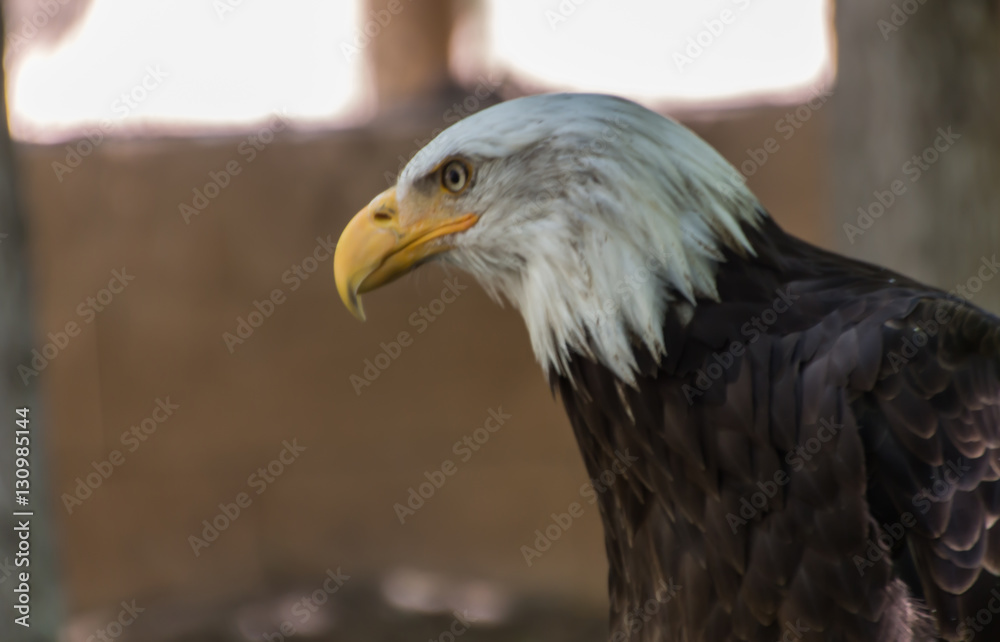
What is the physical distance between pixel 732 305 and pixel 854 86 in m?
1.43

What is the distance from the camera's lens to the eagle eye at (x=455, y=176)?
81.3 inches

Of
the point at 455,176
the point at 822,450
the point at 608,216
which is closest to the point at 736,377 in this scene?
the point at 822,450

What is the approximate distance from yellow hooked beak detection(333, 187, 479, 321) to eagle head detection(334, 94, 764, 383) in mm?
100

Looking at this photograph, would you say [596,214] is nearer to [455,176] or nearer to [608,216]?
[608,216]

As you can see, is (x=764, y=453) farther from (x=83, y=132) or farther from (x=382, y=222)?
(x=83, y=132)

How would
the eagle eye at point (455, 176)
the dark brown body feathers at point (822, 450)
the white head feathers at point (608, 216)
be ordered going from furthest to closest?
the eagle eye at point (455, 176), the white head feathers at point (608, 216), the dark brown body feathers at point (822, 450)

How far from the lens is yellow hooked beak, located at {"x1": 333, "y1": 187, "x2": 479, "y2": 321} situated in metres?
2.10

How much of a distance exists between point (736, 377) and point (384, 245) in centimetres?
74

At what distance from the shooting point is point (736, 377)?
1.84 metres

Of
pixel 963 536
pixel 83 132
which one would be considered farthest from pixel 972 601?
pixel 83 132

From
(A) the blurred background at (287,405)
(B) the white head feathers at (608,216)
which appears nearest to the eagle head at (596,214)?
(B) the white head feathers at (608,216)

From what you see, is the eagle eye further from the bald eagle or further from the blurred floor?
the blurred floor

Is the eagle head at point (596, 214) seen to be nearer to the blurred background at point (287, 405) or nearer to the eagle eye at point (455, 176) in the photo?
the eagle eye at point (455, 176)

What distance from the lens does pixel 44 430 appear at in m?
2.97
